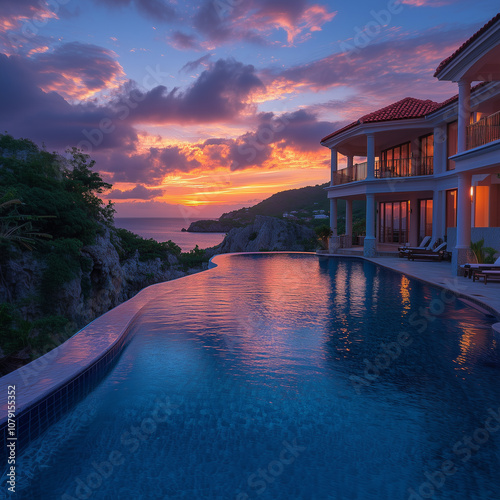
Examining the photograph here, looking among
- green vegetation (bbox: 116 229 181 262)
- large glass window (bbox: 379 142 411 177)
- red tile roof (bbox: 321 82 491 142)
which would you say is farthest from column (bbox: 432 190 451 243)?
green vegetation (bbox: 116 229 181 262)

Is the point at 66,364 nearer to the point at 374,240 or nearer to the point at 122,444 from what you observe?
the point at 122,444

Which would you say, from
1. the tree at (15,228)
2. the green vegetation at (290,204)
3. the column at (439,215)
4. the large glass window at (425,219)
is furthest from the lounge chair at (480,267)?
the green vegetation at (290,204)

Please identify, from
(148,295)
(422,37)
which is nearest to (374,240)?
(422,37)

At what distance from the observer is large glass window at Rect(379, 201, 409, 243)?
26.0 m

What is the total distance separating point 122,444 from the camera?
3.78m

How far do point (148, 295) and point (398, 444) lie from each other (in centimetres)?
774

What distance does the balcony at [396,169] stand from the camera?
21297mm

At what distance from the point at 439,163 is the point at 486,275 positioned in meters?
10.7

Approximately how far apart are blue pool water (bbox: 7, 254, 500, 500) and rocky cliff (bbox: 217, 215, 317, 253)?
29961 millimetres

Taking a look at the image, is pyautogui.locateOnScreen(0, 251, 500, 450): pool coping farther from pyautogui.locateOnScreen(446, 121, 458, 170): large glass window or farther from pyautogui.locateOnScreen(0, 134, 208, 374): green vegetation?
pyautogui.locateOnScreen(446, 121, 458, 170): large glass window

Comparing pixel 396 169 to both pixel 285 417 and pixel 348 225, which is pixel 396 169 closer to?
pixel 348 225

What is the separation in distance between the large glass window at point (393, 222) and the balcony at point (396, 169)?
4061mm

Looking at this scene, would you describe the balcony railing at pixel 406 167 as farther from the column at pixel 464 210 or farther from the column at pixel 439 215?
the column at pixel 464 210

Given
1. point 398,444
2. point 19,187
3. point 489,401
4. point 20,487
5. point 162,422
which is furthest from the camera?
point 19,187
